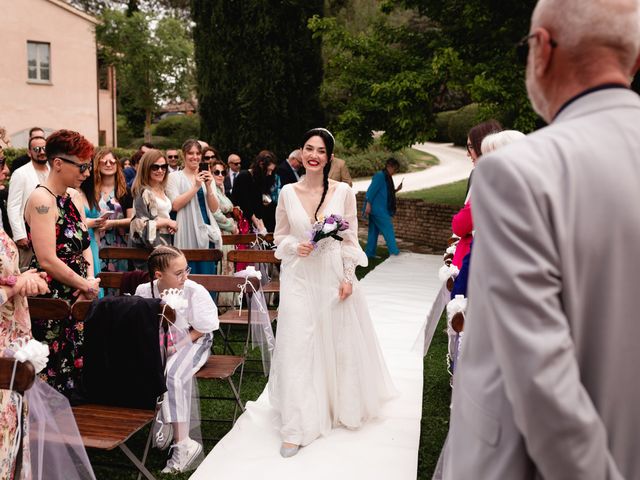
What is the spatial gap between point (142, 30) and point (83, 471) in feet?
109

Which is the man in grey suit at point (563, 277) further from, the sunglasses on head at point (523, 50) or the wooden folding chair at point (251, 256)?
the wooden folding chair at point (251, 256)

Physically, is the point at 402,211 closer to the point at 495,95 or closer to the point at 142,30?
the point at 495,95

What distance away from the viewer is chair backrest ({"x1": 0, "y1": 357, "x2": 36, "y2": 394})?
2.89m

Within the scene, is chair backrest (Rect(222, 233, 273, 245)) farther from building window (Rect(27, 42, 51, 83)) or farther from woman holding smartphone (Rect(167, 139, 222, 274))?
building window (Rect(27, 42, 51, 83))

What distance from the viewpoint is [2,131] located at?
6383mm

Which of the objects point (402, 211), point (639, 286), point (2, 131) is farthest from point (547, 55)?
point (402, 211)

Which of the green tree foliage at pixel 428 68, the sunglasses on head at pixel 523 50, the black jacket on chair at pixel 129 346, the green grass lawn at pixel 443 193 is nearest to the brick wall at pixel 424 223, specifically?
the green grass lawn at pixel 443 193

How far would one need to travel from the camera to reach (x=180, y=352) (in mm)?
4461

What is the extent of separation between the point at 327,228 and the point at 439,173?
90.6 ft

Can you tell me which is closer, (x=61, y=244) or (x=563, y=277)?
(x=563, y=277)

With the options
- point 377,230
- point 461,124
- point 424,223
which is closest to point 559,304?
point 377,230

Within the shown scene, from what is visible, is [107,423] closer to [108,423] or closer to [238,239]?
[108,423]

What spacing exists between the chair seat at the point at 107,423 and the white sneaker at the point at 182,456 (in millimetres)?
573

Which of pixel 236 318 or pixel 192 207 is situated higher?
pixel 192 207
